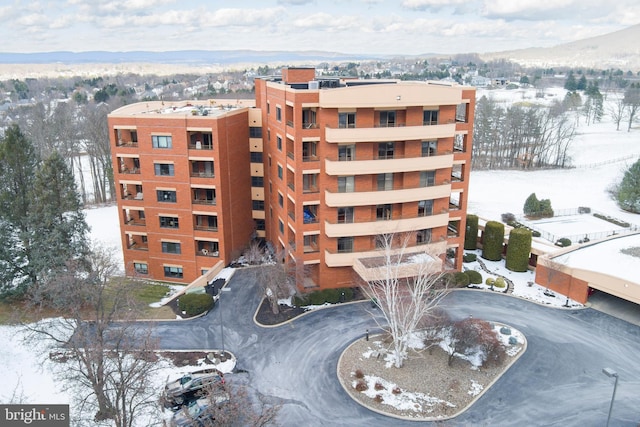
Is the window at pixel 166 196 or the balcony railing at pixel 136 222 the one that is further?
the balcony railing at pixel 136 222

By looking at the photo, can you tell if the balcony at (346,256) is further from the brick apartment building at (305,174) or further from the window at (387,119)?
the window at (387,119)

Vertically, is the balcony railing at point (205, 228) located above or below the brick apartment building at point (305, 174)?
below

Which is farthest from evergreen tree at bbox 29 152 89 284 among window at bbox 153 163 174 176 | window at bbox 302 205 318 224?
window at bbox 302 205 318 224

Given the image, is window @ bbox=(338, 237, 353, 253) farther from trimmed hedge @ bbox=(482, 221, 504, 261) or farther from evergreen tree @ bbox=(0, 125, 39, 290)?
evergreen tree @ bbox=(0, 125, 39, 290)

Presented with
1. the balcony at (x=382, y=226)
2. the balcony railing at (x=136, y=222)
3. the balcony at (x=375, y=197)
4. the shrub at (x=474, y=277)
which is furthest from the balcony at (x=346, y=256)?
the balcony railing at (x=136, y=222)

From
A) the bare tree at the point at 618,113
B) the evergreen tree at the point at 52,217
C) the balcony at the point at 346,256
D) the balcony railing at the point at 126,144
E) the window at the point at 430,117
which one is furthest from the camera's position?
the bare tree at the point at 618,113

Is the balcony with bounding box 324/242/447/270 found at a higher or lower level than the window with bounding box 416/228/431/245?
lower

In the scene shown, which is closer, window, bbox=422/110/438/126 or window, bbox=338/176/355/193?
window, bbox=338/176/355/193
